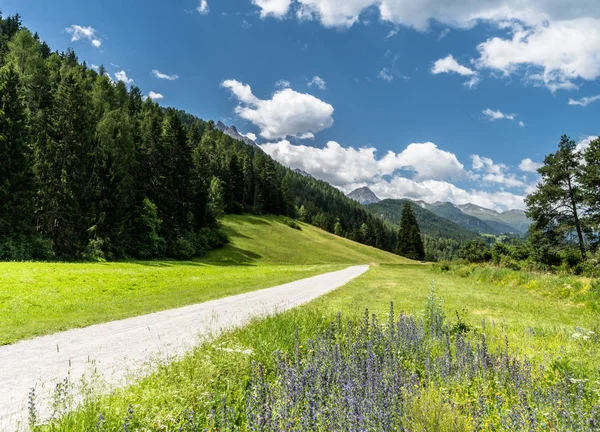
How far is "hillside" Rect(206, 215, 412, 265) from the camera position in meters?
61.4

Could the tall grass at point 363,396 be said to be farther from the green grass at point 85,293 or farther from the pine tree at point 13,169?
the pine tree at point 13,169

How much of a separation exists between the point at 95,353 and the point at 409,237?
330 feet

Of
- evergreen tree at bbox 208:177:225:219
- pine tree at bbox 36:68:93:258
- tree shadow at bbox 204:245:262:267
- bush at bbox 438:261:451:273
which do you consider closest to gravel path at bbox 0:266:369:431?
pine tree at bbox 36:68:93:258

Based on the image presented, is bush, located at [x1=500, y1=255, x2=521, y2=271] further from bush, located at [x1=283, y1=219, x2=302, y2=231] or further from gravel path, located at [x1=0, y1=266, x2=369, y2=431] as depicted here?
bush, located at [x1=283, y1=219, x2=302, y2=231]

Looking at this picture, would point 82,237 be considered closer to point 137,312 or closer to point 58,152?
point 58,152

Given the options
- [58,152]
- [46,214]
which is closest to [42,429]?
[46,214]

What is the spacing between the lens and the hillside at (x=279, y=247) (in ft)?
201

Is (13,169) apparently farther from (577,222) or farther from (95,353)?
(577,222)

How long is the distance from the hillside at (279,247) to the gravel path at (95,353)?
41.3m

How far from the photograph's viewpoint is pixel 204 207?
64.1 metres

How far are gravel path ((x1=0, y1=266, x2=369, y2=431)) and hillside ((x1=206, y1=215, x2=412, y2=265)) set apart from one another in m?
41.3

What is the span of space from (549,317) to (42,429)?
17.8 metres

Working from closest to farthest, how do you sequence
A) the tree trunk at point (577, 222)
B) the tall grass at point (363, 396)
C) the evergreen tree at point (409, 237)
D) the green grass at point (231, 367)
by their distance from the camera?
1. the tall grass at point (363, 396)
2. the green grass at point (231, 367)
3. the tree trunk at point (577, 222)
4. the evergreen tree at point (409, 237)

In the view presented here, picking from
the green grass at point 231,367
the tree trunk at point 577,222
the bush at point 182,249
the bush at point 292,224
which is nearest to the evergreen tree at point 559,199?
the tree trunk at point 577,222
